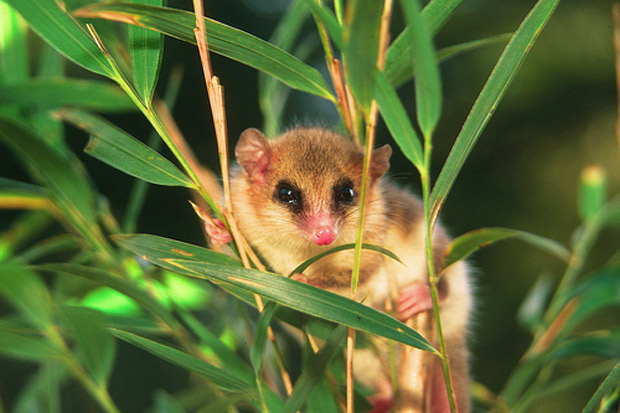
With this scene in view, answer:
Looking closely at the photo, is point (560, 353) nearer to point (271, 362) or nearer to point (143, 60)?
point (271, 362)

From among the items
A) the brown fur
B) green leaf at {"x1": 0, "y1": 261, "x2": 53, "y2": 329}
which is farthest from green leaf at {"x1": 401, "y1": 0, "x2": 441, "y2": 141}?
the brown fur

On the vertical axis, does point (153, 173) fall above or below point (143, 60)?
below

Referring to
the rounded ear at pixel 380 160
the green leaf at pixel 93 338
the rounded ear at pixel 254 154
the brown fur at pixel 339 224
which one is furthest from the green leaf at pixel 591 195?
the green leaf at pixel 93 338

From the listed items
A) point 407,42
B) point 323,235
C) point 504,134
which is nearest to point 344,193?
point 323,235

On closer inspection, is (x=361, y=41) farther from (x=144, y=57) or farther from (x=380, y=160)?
(x=380, y=160)

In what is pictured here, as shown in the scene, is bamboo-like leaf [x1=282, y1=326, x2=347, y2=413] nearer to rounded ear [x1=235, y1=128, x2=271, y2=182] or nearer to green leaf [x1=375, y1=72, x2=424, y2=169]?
green leaf [x1=375, y1=72, x2=424, y2=169]

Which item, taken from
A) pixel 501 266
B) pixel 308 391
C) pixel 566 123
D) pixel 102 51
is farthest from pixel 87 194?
pixel 566 123
